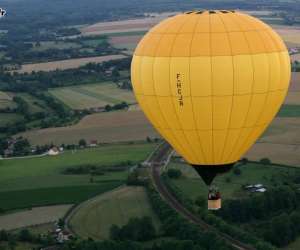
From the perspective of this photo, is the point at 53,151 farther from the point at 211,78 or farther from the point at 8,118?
the point at 211,78

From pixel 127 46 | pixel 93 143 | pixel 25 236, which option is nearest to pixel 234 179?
pixel 25 236

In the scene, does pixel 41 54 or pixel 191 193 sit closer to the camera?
pixel 191 193

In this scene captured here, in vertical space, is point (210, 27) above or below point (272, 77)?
above

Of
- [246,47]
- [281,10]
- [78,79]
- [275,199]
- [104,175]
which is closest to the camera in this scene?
[246,47]

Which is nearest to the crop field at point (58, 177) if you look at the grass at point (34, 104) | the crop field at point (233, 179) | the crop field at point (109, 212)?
the crop field at point (109, 212)

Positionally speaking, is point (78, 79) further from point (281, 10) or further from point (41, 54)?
point (281, 10)

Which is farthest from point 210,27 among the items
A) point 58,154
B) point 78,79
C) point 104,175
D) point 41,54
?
point 41,54

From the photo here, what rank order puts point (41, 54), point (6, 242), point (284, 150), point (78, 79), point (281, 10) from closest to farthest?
point (6, 242)
point (284, 150)
point (78, 79)
point (41, 54)
point (281, 10)
